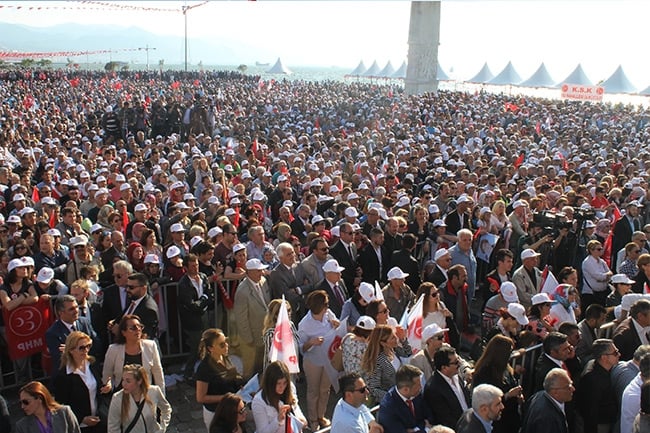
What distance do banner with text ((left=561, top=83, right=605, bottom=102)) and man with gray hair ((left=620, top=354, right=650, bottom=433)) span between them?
36.3 meters

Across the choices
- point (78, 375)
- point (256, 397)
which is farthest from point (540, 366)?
point (78, 375)

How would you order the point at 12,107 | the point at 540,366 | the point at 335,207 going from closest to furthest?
the point at 540,366
the point at 335,207
the point at 12,107

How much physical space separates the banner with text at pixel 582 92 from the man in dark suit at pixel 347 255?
34.1 meters

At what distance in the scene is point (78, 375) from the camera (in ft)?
16.1

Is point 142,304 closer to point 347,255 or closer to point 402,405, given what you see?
point 402,405

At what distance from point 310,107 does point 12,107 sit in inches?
522

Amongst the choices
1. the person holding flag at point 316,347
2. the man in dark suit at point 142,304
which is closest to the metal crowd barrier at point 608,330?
the person holding flag at point 316,347

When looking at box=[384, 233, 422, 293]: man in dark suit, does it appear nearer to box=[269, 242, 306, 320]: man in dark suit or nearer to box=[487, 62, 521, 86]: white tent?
box=[269, 242, 306, 320]: man in dark suit

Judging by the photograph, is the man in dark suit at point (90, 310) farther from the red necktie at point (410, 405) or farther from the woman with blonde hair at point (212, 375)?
the red necktie at point (410, 405)

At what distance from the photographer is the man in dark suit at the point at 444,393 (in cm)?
474

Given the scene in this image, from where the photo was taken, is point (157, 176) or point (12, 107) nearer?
point (157, 176)

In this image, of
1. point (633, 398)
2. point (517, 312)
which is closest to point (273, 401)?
point (517, 312)

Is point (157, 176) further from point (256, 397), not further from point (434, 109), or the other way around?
point (434, 109)

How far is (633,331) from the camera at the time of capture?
5.93 m
